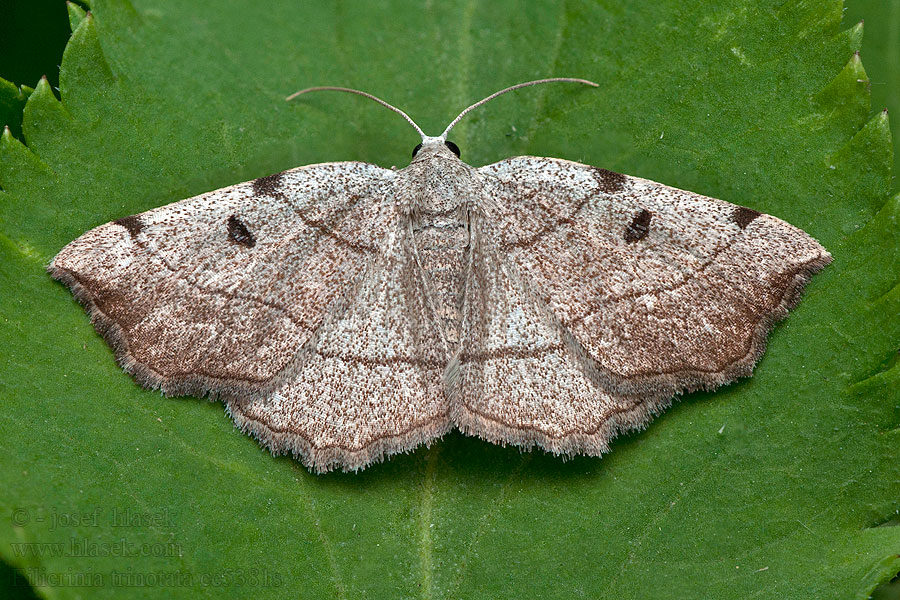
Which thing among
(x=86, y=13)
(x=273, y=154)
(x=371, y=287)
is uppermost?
(x=86, y=13)

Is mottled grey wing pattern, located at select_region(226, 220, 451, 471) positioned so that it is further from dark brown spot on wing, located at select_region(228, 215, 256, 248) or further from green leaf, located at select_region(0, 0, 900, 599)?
dark brown spot on wing, located at select_region(228, 215, 256, 248)

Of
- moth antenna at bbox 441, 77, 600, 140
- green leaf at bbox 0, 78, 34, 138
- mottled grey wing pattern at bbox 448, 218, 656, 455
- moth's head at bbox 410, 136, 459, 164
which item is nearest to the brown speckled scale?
mottled grey wing pattern at bbox 448, 218, 656, 455

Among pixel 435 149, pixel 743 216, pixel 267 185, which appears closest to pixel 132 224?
pixel 267 185

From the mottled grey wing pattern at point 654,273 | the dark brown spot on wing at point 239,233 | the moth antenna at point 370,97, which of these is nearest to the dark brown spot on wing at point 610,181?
the mottled grey wing pattern at point 654,273

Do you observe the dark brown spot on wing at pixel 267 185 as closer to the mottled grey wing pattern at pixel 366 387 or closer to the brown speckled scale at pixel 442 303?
the brown speckled scale at pixel 442 303

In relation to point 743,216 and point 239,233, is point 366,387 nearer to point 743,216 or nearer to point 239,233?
point 239,233

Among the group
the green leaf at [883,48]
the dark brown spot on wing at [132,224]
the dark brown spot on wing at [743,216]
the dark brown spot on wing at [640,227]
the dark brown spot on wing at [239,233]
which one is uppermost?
the green leaf at [883,48]

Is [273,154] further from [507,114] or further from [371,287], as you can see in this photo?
[507,114]

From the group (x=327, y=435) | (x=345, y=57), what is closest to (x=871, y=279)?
→ (x=327, y=435)

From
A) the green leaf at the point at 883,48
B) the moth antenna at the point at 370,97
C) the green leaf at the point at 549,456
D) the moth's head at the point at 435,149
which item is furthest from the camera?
the green leaf at the point at 883,48
